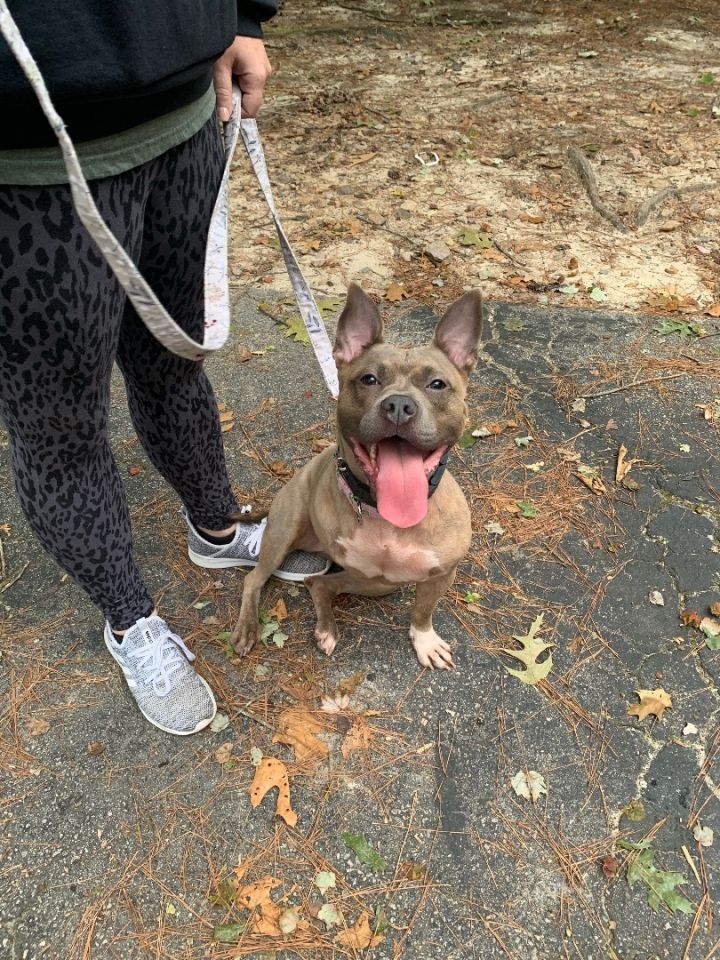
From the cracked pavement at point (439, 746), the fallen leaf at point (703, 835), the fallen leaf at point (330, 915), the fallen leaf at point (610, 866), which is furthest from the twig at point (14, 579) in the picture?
the fallen leaf at point (703, 835)

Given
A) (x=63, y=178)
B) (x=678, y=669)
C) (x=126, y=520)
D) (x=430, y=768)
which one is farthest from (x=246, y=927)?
(x=63, y=178)

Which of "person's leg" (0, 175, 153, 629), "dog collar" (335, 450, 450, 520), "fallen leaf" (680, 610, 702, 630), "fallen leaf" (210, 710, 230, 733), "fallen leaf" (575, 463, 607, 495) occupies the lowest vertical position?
"fallen leaf" (680, 610, 702, 630)

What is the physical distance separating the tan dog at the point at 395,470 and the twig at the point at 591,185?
14.2 ft

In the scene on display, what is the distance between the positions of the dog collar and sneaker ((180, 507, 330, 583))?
729 mm

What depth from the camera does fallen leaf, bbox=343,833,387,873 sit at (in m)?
2.21

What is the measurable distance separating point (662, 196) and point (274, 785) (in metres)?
6.28

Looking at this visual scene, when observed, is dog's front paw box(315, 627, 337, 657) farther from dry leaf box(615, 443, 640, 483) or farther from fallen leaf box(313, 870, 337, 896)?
dry leaf box(615, 443, 640, 483)

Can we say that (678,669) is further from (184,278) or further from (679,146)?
(679,146)

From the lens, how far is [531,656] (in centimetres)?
279

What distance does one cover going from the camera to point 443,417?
2340mm

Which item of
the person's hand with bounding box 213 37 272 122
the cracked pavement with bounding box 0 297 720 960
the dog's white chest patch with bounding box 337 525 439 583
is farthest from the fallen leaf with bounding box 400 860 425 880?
the person's hand with bounding box 213 37 272 122

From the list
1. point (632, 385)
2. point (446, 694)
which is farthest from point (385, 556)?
point (632, 385)

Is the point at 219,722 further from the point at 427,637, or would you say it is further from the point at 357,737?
the point at 427,637

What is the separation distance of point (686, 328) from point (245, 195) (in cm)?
419
